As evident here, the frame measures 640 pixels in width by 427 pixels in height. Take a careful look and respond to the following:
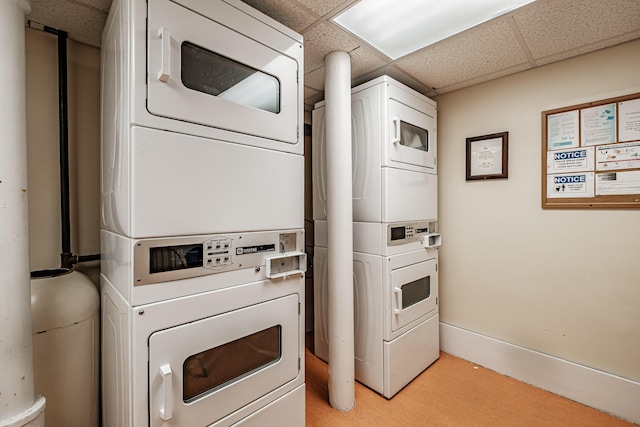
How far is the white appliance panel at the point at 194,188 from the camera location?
1.01 m

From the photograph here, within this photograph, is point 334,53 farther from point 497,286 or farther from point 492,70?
point 497,286

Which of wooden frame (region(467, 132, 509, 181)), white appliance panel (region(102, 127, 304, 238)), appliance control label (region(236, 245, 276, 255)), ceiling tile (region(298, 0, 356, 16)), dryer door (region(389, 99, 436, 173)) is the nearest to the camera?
white appliance panel (region(102, 127, 304, 238))

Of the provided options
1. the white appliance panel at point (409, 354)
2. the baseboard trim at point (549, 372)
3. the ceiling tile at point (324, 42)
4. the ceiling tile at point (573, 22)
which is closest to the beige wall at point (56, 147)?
the ceiling tile at point (324, 42)

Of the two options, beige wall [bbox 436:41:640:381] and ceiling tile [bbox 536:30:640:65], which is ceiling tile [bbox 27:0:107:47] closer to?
beige wall [bbox 436:41:640:381]

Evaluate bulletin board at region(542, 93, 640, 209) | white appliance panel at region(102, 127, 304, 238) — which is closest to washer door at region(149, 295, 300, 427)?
white appliance panel at region(102, 127, 304, 238)

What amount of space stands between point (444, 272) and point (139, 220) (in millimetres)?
2488

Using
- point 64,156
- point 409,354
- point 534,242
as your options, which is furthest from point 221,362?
point 534,242

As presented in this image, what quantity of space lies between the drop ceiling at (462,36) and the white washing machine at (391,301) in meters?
1.18

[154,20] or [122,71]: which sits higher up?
[154,20]

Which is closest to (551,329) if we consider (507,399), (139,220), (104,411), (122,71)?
(507,399)

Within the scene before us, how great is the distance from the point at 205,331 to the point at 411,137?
1951 mm

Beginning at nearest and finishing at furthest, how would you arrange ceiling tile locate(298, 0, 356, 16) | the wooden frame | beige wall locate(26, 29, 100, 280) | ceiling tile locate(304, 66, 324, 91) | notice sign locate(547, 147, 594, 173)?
ceiling tile locate(298, 0, 356, 16) < beige wall locate(26, 29, 100, 280) < notice sign locate(547, 147, 594, 173) < ceiling tile locate(304, 66, 324, 91) < the wooden frame

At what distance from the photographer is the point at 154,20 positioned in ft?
3.39

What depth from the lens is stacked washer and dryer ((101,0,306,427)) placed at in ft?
3.34
